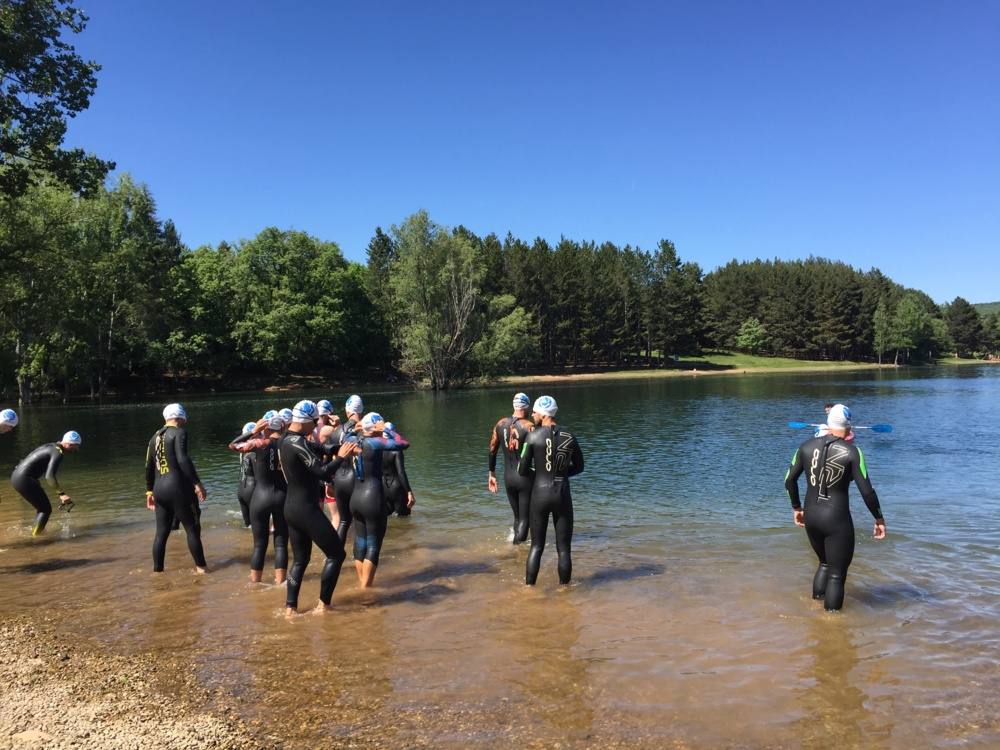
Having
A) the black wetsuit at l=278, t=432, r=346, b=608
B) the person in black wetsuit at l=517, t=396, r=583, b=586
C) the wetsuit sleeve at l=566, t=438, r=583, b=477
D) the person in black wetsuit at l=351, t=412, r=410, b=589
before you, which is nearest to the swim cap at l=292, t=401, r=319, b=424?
the black wetsuit at l=278, t=432, r=346, b=608

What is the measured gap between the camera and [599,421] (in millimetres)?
34094

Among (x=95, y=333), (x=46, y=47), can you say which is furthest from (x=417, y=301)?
(x=46, y=47)

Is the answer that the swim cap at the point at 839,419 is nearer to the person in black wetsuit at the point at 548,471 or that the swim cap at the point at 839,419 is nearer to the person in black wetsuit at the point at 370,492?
the person in black wetsuit at the point at 548,471

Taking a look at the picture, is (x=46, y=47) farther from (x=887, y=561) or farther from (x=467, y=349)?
(x=467, y=349)

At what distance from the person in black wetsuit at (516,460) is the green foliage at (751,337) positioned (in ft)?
397

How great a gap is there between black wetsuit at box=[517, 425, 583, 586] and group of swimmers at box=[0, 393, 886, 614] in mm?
12

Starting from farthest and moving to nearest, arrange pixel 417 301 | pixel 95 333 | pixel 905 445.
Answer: pixel 417 301, pixel 95 333, pixel 905 445

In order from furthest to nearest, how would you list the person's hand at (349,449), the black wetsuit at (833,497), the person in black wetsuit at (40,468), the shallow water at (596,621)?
the person in black wetsuit at (40,468) → the person's hand at (349,449) → the black wetsuit at (833,497) → the shallow water at (596,621)

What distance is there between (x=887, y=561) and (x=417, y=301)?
202ft

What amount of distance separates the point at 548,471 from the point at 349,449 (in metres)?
2.41

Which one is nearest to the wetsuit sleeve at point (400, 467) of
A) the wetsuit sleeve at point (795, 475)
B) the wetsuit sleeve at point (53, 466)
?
the wetsuit sleeve at point (53, 466)

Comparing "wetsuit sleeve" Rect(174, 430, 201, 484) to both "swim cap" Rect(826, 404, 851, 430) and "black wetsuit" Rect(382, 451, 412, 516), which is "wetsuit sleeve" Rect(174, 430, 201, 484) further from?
"swim cap" Rect(826, 404, 851, 430)

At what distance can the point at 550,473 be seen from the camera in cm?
832

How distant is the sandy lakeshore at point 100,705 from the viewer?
492 cm
